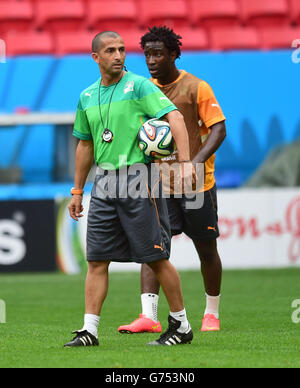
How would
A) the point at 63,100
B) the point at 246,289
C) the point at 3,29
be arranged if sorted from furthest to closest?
the point at 3,29 → the point at 63,100 → the point at 246,289

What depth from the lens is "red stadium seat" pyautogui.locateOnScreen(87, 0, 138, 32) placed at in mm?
18562

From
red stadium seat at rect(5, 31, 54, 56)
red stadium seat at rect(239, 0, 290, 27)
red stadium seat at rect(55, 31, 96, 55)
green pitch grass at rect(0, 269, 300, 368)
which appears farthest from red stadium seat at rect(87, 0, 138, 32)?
green pitch grass at rect(0, 269, 300, 368)

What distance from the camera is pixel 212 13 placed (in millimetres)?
19078

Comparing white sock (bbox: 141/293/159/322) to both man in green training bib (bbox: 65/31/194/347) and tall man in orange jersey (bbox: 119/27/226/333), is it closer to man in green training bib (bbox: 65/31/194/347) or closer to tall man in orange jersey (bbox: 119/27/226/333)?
tall man in orange jersey (bbox: 119/27/226/333)

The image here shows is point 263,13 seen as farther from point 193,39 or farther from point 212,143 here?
point 212,143

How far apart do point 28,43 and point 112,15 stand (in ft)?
6.09

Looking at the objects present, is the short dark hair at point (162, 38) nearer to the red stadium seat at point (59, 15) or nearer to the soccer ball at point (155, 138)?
the soccer ball at point (155, 138)

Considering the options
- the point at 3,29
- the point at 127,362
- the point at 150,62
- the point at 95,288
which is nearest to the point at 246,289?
the point at 150,62

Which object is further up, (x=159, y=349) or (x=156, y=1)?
(x=156, y=1)

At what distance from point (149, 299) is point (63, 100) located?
31.6 ft

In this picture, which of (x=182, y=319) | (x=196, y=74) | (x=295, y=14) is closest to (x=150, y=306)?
(x=182, y=319)

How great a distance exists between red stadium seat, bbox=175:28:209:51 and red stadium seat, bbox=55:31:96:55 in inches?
69.0
